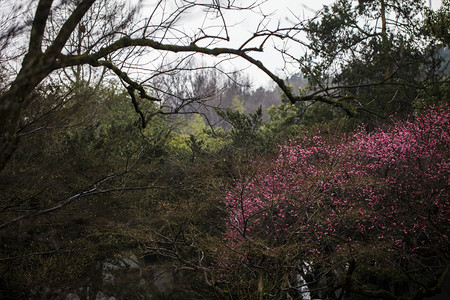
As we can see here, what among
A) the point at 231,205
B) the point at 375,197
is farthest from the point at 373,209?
the point at 231,205

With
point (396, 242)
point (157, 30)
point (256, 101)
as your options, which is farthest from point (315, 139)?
point (256, 101)

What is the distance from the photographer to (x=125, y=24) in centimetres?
277

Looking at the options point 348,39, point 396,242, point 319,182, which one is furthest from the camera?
point 348,39

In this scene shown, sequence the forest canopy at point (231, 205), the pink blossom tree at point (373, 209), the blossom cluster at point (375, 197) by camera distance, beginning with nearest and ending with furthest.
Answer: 1. the forest canopy at point (231, 205)
2. the pink blossom tree at point (373, 209)
3. the blossom cluster at point (375, 197)

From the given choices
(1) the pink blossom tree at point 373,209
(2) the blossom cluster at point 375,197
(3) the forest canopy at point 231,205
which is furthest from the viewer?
(2) the blossom cluster at point 375,197

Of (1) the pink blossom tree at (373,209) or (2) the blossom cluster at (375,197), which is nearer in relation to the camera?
(1) the pink blossom tree at (373,209)

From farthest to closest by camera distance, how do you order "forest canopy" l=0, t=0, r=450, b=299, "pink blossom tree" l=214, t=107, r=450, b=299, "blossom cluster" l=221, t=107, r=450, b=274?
1. "blossom cluster" l=221, t=107, r=450, b=274
2. "pink blossom tree" l=214, t=107, r=450, b=299
3. "forest canopy" l=0, t=0, r=450, b=299

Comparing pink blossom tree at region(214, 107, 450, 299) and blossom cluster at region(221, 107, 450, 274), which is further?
blossom cluster at region(221, 107, 450, 274)

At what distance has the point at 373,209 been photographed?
8.74m

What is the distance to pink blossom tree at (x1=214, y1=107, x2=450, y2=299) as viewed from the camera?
25.6 feet

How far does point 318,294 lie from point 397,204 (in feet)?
10.4

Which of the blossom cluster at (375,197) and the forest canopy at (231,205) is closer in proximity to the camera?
the forest canopy at (231,205)

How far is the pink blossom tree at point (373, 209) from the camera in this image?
780cm

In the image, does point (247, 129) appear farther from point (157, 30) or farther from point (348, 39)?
point (157, 30)
